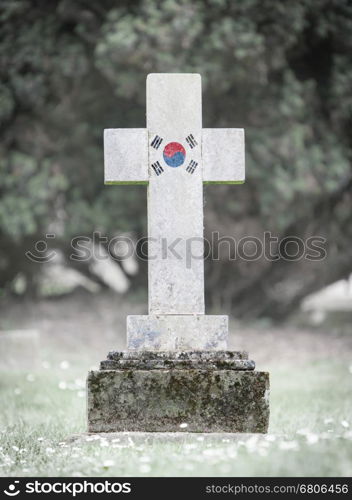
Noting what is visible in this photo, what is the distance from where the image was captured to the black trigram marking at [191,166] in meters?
5.04

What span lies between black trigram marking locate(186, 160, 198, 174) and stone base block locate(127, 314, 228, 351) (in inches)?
42.1

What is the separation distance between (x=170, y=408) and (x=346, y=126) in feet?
25.6

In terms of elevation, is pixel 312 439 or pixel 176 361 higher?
pixel 176 361

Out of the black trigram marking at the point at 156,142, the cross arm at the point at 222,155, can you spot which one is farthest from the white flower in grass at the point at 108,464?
the black trigram marking at the point at 156,142

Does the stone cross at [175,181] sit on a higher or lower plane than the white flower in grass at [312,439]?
higher

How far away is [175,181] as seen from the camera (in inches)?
198

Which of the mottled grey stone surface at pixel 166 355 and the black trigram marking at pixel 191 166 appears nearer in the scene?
the mottled grey stone surface at pixel 166 355

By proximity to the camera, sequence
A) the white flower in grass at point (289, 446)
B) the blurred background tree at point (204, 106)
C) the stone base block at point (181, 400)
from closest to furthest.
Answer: the white flower in grass at point (289, 446) < the stone base block at point (181, 400) < the blurred background tree at point (204, 106)

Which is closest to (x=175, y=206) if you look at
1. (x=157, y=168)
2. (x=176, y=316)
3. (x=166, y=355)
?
(x=157, y=168)

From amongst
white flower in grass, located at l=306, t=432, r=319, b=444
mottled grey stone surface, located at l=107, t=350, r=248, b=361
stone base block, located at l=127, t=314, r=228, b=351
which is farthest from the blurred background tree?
white flower in grass, located at l=306, t=432, r=319, b=444

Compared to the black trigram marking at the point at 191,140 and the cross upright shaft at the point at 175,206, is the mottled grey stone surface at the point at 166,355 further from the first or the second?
the black trigram marking at the point at 191,140

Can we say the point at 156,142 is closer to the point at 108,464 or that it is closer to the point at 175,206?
the point at 175,206

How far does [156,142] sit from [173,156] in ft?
0.53

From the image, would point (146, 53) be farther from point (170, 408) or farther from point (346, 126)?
point (170, 408)
